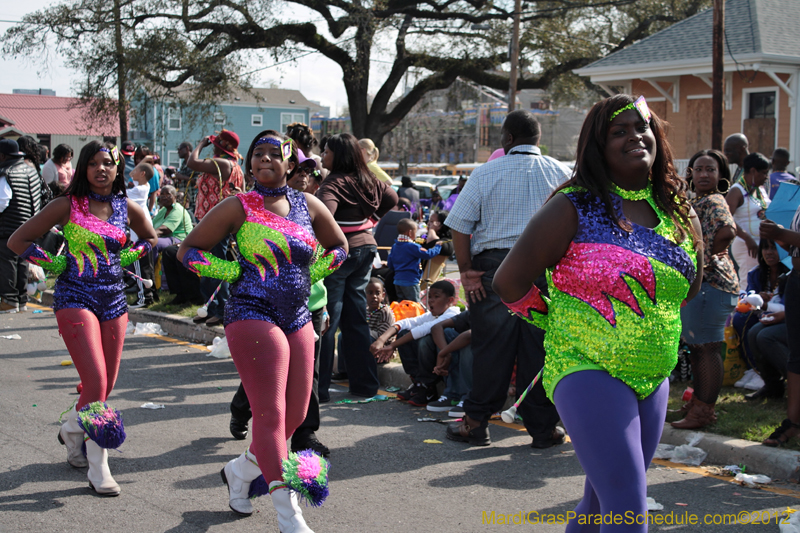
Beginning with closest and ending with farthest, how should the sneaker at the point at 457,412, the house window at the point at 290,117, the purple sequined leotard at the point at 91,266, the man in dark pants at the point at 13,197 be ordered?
the purple sequined leotard at the point at 91,266
the sneaker at the point at 457,412
the man in dark pants at the point at 13,197
the house window at the point at 290,117

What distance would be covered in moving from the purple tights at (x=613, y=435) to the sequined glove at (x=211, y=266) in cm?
184

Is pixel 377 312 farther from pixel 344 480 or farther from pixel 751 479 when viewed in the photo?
pixel 751 479

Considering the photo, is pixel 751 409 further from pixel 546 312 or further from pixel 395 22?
pixel 395 22

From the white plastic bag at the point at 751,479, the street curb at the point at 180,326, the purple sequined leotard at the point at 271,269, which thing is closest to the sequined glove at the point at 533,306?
the purple sequined leotard at the point at 271,269

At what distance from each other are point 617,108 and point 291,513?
Answer: 2.32 metres

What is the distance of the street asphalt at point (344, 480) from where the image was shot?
13.6 feet

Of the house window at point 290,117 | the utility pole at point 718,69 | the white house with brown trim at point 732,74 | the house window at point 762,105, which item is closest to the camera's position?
the utility pole at point 718,69

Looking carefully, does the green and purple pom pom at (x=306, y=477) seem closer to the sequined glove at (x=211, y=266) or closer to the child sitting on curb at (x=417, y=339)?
the sequined glove at (x=211, y=266)

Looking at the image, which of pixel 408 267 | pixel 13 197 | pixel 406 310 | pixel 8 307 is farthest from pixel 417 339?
pixel 8 307

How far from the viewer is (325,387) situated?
22.0 ft

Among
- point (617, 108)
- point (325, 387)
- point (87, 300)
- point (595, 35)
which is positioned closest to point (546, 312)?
point (617, 108)

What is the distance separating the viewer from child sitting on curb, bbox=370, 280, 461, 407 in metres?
6.69

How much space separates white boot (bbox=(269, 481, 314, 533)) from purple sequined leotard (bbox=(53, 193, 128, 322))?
1.78 m

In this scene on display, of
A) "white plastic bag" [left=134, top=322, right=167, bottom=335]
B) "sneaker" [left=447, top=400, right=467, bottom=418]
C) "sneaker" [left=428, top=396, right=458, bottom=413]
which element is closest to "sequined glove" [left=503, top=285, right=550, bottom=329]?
"sneaker" [left=447, top=400, right=467, bottom=418]
